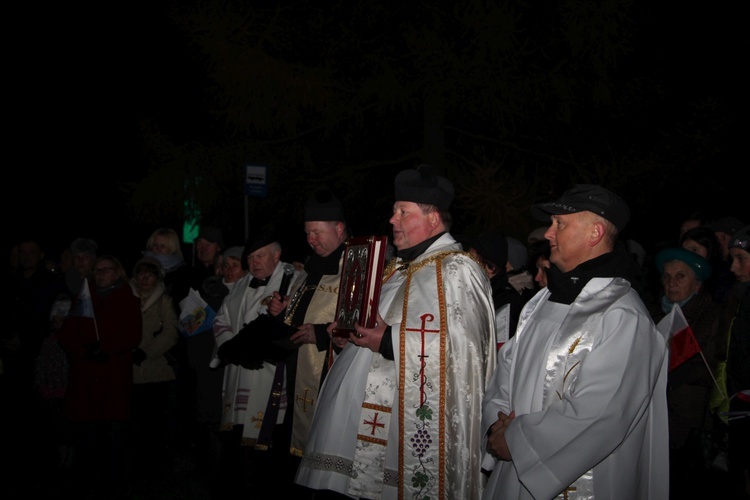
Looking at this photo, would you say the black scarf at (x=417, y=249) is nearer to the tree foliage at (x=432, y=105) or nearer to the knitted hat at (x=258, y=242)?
the knitted hat at (x=258, y=242)

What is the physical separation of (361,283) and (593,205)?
1387 mm

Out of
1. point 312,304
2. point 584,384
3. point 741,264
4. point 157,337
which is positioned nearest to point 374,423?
point 584,384

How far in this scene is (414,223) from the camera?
4.61m

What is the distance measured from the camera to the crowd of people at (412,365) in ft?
11.0

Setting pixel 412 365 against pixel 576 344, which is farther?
pixel 412 365

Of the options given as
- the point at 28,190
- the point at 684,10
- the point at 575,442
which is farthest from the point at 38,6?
the point at 575,442

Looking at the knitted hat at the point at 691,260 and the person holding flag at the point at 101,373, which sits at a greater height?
the knitted hat at the point at 691,260

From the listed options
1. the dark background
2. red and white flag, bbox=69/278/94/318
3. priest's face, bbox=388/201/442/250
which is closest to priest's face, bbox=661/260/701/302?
priest's face, bbox=388/201/442/250

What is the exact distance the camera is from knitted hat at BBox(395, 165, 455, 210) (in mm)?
4570

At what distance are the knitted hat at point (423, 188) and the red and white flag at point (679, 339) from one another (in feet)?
5.33

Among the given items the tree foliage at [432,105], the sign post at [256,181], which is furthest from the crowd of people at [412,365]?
the tree foliage at [432,105]

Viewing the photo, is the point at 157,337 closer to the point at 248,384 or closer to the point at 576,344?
the point at 248,384

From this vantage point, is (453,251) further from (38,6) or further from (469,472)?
(38,6)

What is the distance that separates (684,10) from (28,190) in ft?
64.1
